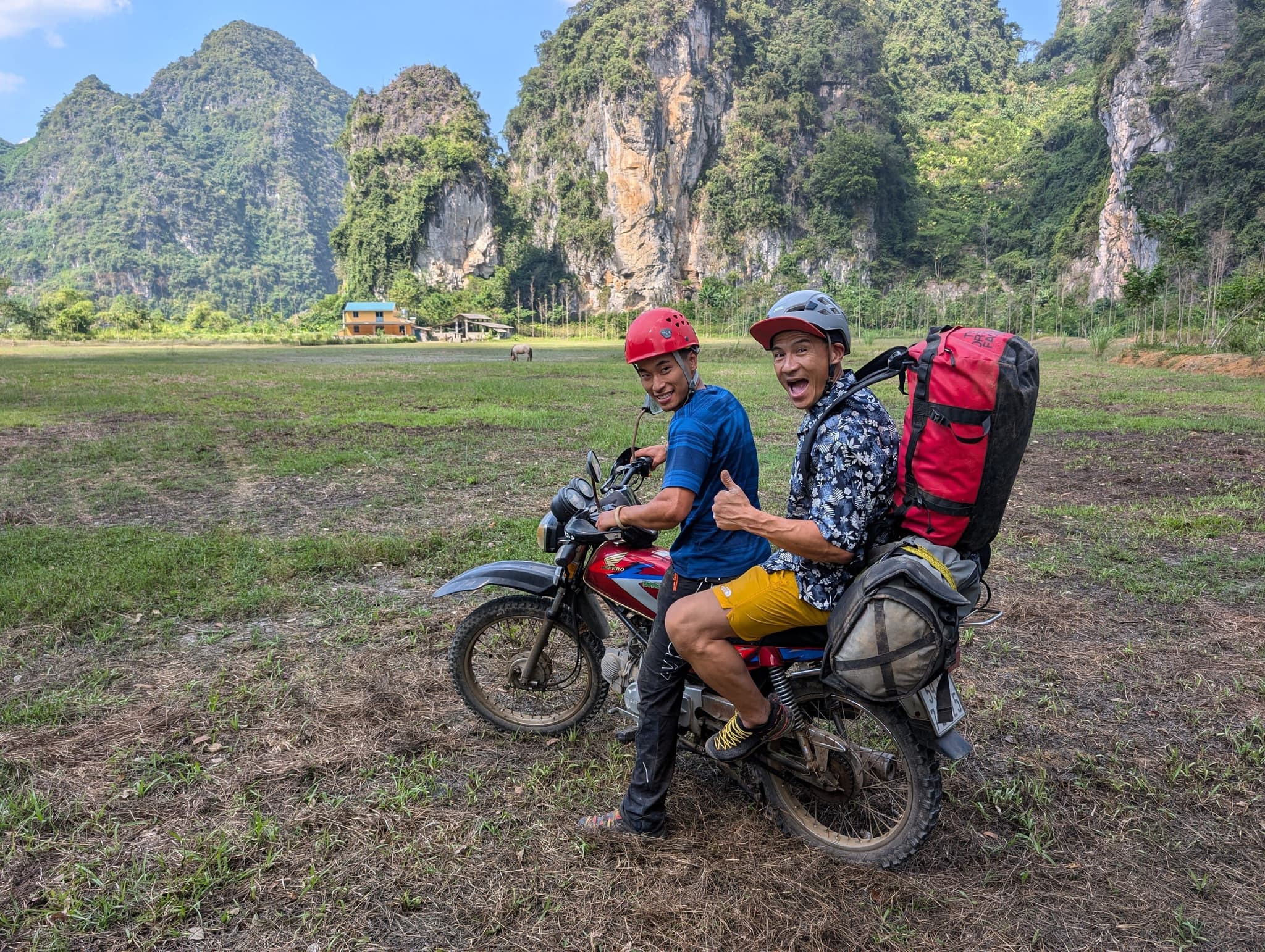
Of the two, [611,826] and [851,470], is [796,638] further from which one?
[611,826]

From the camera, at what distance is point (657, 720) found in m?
2.97

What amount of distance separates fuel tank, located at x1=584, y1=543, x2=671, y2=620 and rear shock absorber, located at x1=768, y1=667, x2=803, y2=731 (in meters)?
0.60

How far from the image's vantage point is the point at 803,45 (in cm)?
10975

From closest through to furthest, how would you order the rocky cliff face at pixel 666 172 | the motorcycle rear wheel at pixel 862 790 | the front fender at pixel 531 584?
the motorcycle rear wheel at pixel 862 790, the front fender at pixel 531 584, the rocky cliff face at pixel 666 172

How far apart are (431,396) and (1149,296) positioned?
32.3m

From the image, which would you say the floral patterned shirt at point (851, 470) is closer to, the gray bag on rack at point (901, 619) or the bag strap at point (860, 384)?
the bag strap at point (860, 384)

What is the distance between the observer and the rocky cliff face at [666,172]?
9831 cm

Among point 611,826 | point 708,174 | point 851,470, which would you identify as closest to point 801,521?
point 851,470

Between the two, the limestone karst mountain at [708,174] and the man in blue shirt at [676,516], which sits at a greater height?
the limestone karst mountain at [708,174]

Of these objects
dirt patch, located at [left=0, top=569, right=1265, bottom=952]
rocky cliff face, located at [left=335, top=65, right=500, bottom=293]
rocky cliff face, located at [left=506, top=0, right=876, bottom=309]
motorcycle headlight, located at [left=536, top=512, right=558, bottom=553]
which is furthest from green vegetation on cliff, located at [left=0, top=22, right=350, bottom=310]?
motorcycle headlight, located at [left=536, top=512, right=558, bottom=553]

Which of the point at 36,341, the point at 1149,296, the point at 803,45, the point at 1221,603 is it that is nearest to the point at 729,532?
the point at 1221,603

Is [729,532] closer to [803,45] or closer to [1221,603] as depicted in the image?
[1221,603]

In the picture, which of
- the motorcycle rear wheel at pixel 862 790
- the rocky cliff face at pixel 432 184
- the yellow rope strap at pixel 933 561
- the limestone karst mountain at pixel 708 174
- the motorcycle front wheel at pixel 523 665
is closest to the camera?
the yellow rope strap at pixel 933 561

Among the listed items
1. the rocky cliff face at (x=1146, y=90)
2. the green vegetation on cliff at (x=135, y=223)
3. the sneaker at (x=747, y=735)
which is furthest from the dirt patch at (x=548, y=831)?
the green vegetation on cliff at (x=135, y=223)
